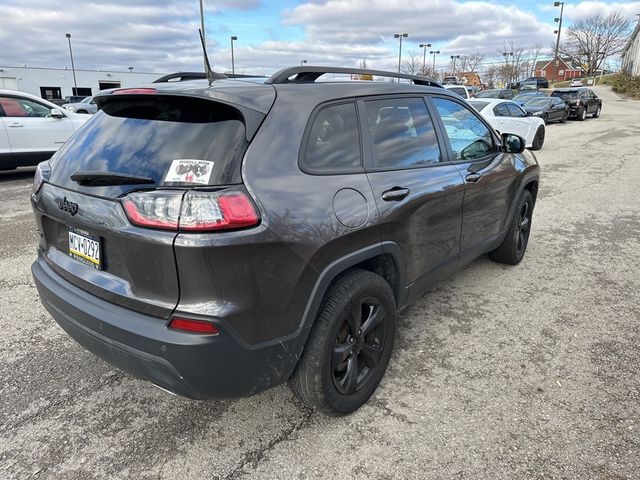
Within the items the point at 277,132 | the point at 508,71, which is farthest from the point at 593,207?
the point at 508,71

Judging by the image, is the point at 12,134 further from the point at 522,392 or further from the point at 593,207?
the point at 593,207

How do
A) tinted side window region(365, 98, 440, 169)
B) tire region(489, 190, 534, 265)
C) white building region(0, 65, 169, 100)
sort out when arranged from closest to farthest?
tinted side window region(365, 98, 440, 169), tire region(489, 190, 534, 265), white building region(0, 65, 169, 100)

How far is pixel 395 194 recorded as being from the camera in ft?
8.73

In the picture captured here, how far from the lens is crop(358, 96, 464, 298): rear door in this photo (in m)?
2.66

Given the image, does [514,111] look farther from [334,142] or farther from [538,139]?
[334,142]

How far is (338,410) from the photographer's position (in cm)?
249

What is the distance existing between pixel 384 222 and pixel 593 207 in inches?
246

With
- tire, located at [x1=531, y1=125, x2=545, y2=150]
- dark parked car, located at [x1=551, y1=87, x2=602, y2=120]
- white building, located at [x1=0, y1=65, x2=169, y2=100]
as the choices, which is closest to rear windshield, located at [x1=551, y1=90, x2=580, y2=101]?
dark parked car, located at [x1=551, y1=87, x2=602, y2=120]

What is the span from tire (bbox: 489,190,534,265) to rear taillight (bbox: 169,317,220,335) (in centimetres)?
347

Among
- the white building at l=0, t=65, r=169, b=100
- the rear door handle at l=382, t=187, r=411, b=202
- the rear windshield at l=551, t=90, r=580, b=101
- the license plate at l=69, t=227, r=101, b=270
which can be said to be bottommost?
the license plate at l=69, t=227, r=101, b=270

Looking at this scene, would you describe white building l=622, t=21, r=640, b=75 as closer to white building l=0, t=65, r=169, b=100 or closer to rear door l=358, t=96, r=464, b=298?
white building l=0, t=65, r=169, b=100

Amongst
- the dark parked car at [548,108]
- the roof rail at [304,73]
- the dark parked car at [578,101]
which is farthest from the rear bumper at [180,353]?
the dark parked car at [578,101]

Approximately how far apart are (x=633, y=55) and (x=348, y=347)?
8926 centimetres

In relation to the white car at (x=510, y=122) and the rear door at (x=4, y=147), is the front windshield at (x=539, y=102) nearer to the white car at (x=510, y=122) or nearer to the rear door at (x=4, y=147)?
the white car at (x=510, y=122)
